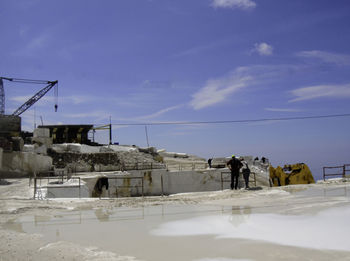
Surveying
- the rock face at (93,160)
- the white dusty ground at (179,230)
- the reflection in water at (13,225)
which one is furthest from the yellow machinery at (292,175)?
the reflection in water at (13,225)

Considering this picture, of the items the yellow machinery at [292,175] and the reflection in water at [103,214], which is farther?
the yellow machinery at [292,175]

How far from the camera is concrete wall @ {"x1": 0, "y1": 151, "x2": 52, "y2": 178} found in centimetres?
2197

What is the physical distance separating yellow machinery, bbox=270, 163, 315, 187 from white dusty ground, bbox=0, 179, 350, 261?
9406 millimetres

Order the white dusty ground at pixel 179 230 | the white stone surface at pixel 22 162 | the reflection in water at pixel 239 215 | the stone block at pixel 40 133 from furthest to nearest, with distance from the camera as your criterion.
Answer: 1. the stone block at pixel 40 133
2. the white stone surface at pixel 22 162
3. the reflection in water at pixel 239 215
4. the white dusty ground at pixel 179 230

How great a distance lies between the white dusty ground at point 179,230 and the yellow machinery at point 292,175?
941cm

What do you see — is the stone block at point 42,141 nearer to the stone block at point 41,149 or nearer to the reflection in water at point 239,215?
the stone block at point 41,149

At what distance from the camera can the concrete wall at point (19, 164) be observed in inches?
865

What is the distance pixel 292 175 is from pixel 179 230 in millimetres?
14906

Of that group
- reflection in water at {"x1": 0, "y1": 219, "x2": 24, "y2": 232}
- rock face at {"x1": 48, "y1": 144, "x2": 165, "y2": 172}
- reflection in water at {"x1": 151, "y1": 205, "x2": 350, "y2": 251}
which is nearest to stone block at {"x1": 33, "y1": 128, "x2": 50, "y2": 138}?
rock face at {"x1": 48, "y1": 144, "x2": 165, "y2": 172}

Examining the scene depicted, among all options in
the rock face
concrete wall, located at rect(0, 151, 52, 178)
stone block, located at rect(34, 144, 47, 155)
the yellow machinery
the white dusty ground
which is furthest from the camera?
the rock face

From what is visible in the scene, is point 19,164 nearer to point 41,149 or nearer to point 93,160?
point 41,149

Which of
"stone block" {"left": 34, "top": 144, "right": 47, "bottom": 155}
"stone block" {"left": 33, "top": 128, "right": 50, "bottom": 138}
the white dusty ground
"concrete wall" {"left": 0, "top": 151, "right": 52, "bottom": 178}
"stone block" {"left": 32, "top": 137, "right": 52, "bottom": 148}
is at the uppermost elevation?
"stone block" {"left": 33, "top": 128, "right": 50, "bottom": 138}

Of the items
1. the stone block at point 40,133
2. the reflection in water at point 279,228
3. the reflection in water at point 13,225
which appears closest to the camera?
the reflection in water at point 279,228

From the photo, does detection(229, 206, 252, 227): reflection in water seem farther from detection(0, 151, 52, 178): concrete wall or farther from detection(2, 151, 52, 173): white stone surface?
detection(2, 151, 52, 173): white stone surface
